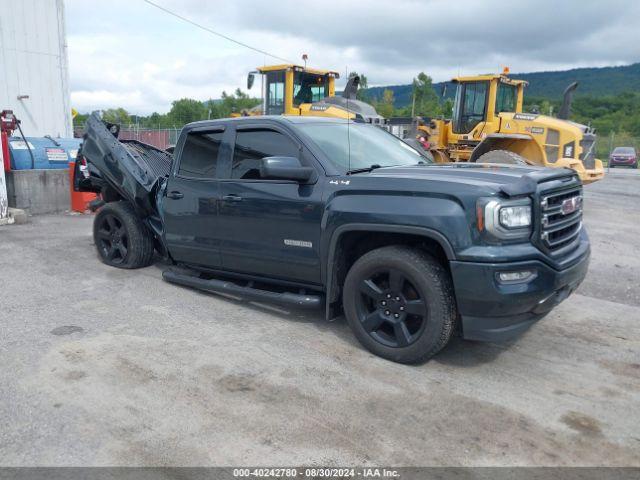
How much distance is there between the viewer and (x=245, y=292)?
494cm

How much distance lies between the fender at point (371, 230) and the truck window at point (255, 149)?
91 cm

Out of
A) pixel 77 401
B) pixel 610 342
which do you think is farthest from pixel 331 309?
pixel 610 342


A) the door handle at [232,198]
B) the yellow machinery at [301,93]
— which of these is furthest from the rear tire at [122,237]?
the yellow machinery at [301,93]

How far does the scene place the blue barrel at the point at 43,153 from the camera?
10695 mm

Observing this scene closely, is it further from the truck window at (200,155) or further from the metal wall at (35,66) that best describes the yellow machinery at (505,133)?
the metal wall at (35,66)

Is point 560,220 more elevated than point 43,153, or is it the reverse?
point 43,153

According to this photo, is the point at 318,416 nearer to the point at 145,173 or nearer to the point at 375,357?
the point at 375,357

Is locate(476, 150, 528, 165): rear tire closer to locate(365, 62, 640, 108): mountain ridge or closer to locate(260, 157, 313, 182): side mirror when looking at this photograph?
locate(260, 157, 313, 182): side mirror

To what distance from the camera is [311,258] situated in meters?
4.43

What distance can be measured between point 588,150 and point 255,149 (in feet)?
30.9

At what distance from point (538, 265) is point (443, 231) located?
662mm

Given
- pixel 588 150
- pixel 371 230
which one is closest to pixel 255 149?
pixel 371 230

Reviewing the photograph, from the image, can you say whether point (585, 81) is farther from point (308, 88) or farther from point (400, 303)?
point (400, 303)

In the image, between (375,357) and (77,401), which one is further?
(375,357)
